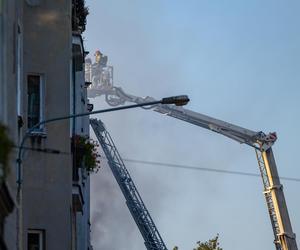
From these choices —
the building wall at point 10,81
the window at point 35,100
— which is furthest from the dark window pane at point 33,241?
the building wall at point 10,81

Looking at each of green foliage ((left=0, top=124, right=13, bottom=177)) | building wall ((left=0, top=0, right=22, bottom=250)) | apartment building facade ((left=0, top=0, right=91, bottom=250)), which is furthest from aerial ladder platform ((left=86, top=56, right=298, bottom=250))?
green foliage ((left=0, top=124, right=13, bottom=177))

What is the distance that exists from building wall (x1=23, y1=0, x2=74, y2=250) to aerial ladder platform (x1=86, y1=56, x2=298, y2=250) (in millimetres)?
29352

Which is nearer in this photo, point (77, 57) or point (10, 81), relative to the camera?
point (10, 81)

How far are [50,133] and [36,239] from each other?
7.87 ft

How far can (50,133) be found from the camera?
25281 mm

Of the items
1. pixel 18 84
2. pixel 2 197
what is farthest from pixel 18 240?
pixel 2 197

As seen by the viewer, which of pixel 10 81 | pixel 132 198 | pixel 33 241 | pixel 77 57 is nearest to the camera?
pixel 10 81

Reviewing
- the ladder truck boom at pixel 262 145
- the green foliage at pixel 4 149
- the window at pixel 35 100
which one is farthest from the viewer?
the ladder truck boom at pixel 262 145

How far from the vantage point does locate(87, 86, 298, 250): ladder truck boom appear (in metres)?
54.0

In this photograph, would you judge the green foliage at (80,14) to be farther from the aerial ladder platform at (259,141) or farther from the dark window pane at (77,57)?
the aerial ladder platform at (259,141)

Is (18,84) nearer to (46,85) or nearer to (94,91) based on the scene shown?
(46,85)

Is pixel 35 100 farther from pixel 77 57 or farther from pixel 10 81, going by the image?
pixel 10 81

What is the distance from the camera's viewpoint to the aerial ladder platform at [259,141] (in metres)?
54.0

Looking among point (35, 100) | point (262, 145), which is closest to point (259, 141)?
point (262, 145)
